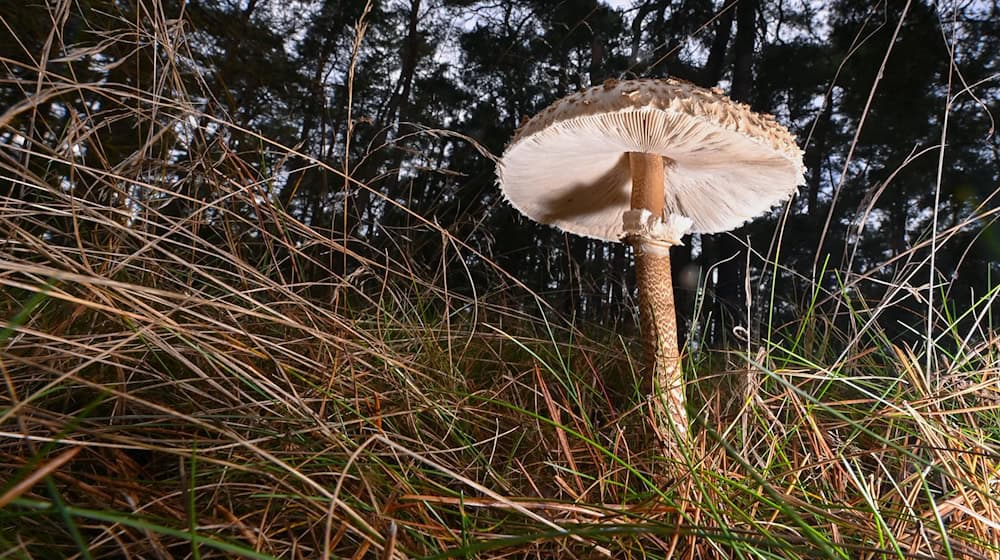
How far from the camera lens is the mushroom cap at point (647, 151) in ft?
3.82

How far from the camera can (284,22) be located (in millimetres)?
6656

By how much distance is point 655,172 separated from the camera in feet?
5.30

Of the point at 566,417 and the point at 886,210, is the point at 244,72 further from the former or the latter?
the point at 886,210

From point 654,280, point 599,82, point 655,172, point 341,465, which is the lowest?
point 341,465

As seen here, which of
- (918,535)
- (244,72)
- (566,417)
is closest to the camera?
(918,535)

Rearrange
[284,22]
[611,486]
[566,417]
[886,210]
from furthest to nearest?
[886,210]
[284,22]
[566,417]
[611,486]

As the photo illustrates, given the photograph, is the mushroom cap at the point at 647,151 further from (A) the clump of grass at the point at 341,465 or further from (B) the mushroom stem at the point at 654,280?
(A) the clump of grass at the point at 341,465

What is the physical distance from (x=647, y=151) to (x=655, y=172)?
0.27 ft

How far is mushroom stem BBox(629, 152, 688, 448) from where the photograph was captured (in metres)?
1.38

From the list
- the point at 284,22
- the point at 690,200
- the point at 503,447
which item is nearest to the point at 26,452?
the point at 503,447

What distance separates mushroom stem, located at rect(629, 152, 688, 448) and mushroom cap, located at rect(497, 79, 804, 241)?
0.26ft

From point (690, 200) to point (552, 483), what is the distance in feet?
4.92

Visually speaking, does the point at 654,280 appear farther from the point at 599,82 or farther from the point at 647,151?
the point at 599,82

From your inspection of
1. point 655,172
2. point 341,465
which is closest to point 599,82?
point 655,172
